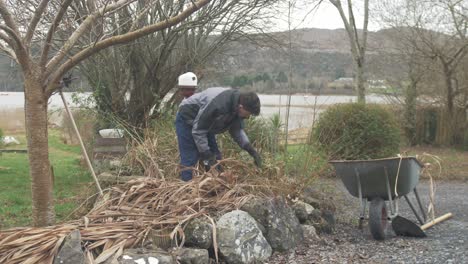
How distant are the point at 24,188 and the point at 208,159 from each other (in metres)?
4.61

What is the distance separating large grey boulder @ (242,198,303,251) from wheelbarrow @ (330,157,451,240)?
0.94 meters

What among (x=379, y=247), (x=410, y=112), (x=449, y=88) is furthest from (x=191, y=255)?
(x=449, y=88)

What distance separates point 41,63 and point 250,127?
13.9ft

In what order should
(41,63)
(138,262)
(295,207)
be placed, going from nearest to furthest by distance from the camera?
1. (138,262)
2. (41,63)
3. (295,207)

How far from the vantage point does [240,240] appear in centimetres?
448

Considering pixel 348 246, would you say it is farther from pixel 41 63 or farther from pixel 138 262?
pixel 41 63

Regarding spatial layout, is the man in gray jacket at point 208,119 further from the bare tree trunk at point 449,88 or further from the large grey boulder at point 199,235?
the bare tree trunk at point 449,88

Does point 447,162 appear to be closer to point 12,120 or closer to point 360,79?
point 360,79

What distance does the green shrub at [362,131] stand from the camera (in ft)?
34.9

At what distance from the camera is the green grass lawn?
6.55 metres

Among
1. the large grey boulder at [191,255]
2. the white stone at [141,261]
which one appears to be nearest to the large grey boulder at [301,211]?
the large grey boulder at [191,255]

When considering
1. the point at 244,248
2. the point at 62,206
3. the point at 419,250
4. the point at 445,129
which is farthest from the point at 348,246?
the point at 445,129

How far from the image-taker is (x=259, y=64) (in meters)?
12.0

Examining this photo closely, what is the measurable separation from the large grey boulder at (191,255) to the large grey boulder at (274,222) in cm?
85
